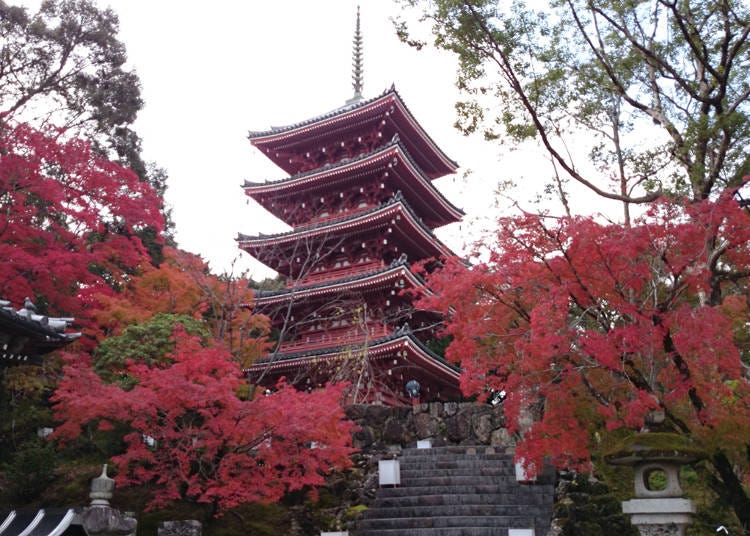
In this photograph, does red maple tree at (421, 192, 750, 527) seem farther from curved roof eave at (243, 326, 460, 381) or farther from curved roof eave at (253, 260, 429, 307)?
curved roof eave at (253, 260, 429, 307)

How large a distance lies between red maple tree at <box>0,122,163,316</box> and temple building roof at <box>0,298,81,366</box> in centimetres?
828

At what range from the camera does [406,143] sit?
2523 centimetres

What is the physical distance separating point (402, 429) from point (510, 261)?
7.74m

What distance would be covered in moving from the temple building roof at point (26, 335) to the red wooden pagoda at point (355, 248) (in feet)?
37.3

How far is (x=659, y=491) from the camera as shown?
7809mm

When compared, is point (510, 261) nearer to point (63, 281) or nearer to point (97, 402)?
point (97, 402)

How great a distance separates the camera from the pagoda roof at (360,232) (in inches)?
821

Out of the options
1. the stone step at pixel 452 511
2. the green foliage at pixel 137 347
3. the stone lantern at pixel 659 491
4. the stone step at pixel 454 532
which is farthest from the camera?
the green foliage at pixel 137 347

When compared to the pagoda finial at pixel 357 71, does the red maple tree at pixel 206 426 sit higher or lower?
lower

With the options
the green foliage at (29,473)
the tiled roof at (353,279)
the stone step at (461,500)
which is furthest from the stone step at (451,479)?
the tiled roof at (353,279)

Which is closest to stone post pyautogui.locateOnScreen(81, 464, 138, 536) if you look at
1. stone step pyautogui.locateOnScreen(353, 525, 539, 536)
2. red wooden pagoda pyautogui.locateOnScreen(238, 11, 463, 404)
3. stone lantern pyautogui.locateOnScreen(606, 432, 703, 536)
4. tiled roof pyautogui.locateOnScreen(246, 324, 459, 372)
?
stone lantern pyautogui.locateOnScreen(606, 432, 703, 536)

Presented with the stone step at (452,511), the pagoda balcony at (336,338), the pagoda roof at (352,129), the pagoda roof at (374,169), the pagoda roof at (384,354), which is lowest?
the stone step at (452,511)

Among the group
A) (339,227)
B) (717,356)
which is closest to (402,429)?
(339,227)

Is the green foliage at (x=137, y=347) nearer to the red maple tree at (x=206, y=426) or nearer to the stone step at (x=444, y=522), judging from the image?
the red maple tree at (x=206, y=426)
